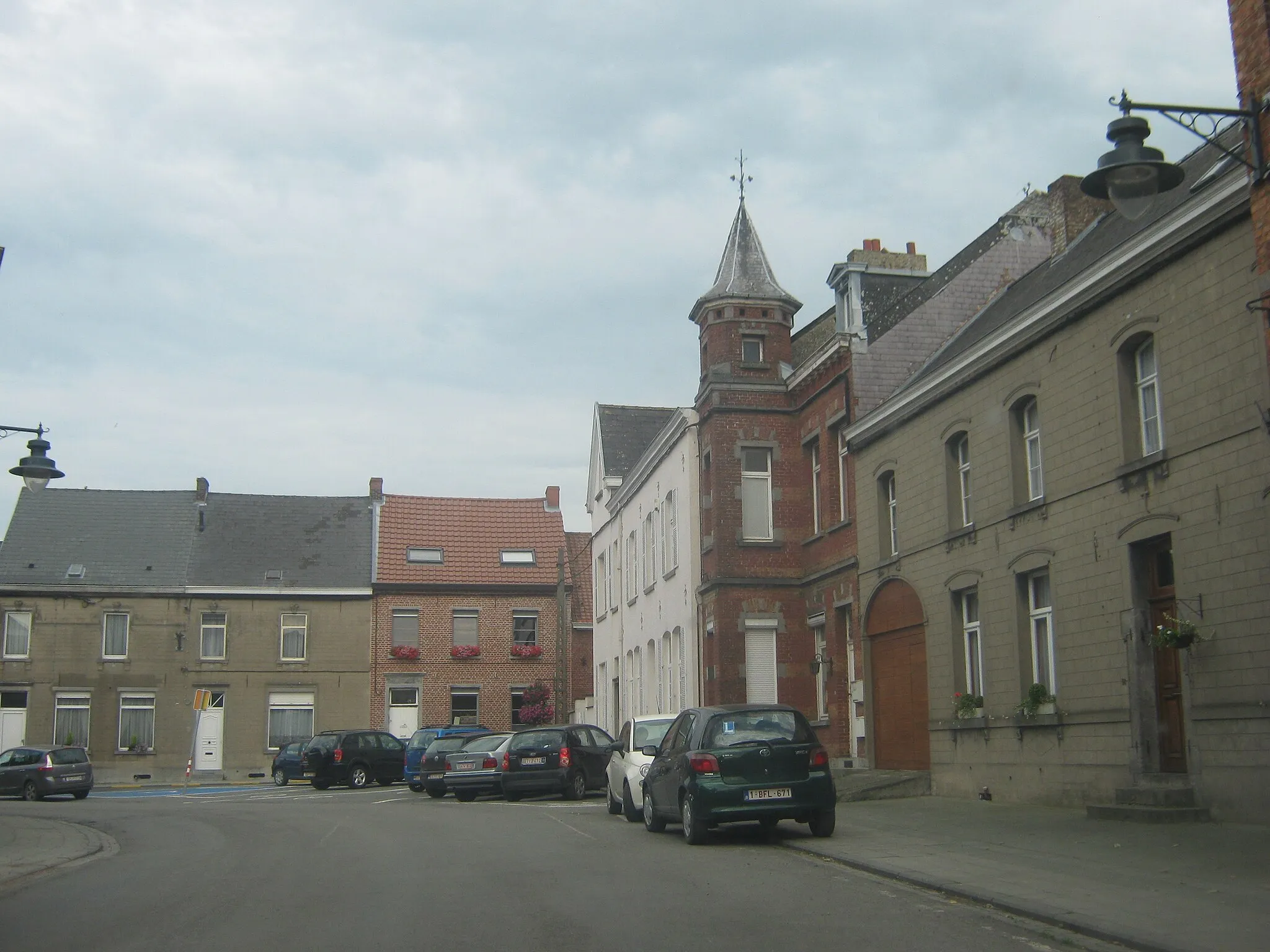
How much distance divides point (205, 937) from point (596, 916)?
9.00ft

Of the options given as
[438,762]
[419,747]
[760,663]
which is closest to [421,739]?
[419,747]

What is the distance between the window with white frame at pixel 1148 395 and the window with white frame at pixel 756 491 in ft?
43.2

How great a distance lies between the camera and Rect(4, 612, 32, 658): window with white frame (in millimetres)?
49500

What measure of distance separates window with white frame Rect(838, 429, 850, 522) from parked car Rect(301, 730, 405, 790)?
16.2m

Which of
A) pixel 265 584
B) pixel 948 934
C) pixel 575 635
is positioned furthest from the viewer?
pixel 575 635

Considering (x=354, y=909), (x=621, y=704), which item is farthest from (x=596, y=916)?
(x=621, y=704)

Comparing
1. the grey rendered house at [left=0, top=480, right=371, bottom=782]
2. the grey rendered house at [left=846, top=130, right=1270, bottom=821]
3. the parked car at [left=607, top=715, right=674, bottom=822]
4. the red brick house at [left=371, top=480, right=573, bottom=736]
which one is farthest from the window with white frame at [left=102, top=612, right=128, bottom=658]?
the grey rendered house at [left=846, top=130, right=1270, bottom=821]

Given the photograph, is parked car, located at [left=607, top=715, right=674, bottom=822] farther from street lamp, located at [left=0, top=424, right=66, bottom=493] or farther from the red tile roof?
the red tile roof

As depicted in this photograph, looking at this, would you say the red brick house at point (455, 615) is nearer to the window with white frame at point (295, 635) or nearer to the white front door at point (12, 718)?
the window with white frame at point (295, 635)

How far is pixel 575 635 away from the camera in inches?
2185

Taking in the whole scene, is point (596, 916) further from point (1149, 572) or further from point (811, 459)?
point (811, 459)

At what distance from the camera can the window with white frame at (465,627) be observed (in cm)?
5362

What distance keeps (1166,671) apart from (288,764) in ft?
102

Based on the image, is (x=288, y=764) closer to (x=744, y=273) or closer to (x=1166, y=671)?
(x=744, y=273)
